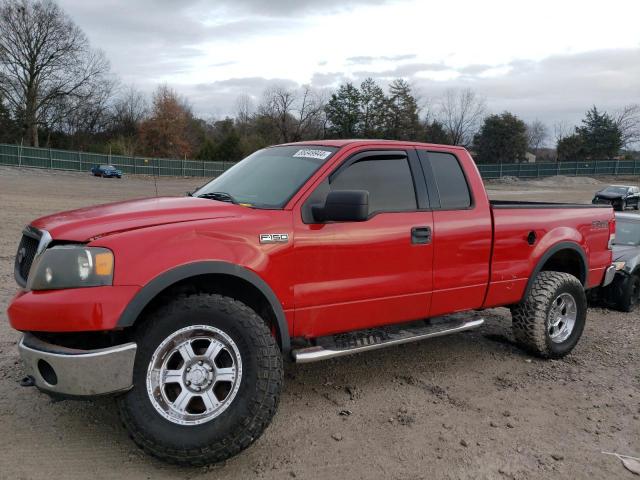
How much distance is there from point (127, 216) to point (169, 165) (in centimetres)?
5878

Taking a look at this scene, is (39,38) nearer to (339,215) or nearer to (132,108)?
(132,108)

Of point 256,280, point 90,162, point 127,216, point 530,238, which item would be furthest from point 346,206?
point 90,162

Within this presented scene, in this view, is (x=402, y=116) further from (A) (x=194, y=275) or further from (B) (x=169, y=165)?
(A) (x=194, y=275)

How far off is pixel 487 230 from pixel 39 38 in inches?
2516

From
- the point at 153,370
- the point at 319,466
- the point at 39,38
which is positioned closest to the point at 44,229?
the point at 153,370

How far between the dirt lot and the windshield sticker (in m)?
1.82

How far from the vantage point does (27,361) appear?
306 cm

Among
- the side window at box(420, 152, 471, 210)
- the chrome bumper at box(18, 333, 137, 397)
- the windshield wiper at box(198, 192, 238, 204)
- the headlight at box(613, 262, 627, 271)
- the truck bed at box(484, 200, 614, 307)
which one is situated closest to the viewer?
the chrome bumper at box(18, 333, 137, 397)

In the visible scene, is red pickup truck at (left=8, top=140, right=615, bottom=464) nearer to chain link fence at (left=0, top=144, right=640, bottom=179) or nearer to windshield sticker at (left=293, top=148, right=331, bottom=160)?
windshield sticker at (left=293, top=148, right=331, bottom=160)

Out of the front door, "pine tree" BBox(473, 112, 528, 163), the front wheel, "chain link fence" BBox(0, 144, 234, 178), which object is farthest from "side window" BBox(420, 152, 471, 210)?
"pine tree" BBox(473, 112, 528, 163)

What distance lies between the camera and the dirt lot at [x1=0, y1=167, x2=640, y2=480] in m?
3.28

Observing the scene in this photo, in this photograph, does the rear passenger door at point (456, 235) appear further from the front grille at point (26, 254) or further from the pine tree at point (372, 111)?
the pine tree at point (372, 111)

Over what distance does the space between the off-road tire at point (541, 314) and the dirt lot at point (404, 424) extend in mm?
149

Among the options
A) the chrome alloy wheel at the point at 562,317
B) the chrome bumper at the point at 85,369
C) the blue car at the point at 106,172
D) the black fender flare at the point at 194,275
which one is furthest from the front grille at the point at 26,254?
the blue car at the point at 106,172
